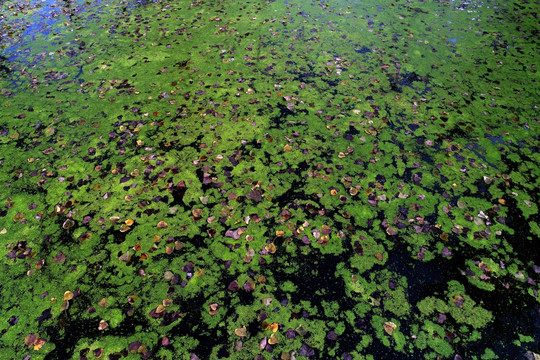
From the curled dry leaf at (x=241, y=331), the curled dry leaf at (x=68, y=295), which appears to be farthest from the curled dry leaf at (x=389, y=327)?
the curled dry leaf at (x=68, y=295)

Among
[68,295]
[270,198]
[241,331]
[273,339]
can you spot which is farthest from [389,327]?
[68,295]

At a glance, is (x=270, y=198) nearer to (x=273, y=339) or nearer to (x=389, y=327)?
(x=273, y=339)

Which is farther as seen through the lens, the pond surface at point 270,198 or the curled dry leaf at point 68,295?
the curled dry leaf at point 68,295

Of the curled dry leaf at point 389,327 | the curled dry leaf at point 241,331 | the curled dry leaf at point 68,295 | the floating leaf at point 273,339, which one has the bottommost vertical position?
the curled dry leaf at point 68,295

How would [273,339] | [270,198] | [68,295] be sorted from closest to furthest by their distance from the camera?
[273,339], [68,295], [270,198]

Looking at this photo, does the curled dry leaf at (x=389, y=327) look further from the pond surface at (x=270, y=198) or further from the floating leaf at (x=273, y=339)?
the floating leaf at (x=273, y=339)

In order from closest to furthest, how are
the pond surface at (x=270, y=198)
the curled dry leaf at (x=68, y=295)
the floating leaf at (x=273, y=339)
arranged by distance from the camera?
the floating leaf at (x=273, y=339)
the pond surface at (x=270, y=198)
the curled dry leaf at (x=68, y=295)

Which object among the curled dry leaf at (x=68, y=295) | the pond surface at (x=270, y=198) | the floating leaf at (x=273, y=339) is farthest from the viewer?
the curled dry leaf at (x=68, y=295)

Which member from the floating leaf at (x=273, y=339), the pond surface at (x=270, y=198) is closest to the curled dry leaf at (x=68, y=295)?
the pond surface at (x=270, y=198)

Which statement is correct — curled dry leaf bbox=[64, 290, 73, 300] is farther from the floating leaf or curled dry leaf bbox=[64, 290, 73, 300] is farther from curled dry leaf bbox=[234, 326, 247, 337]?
the floating leaf

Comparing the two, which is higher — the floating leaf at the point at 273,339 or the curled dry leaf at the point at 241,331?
the floating leaf at the point at 273,339
